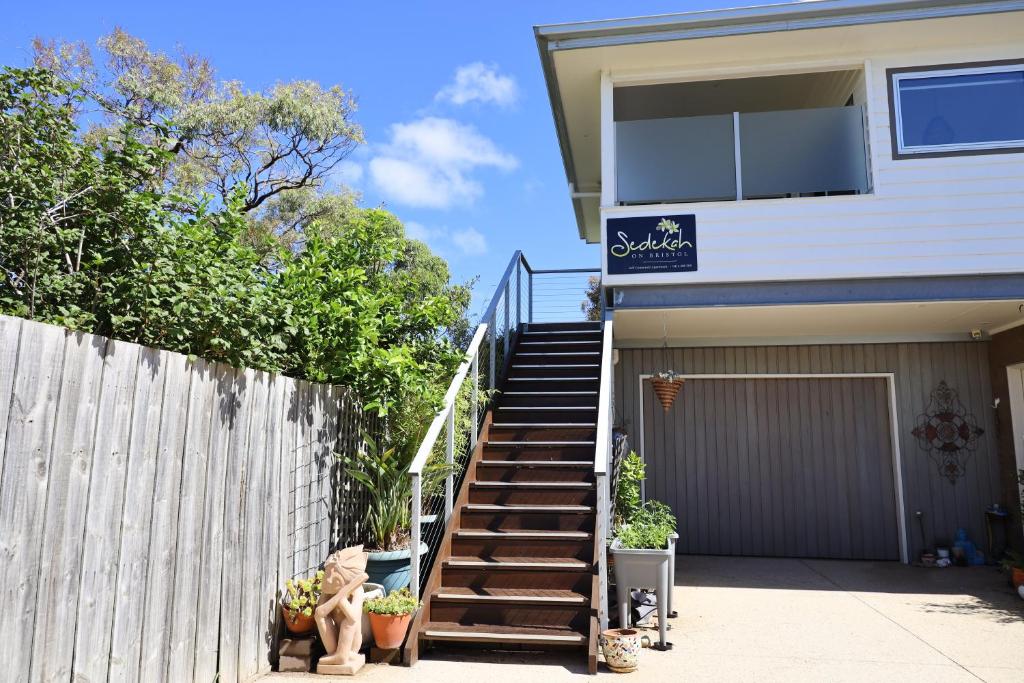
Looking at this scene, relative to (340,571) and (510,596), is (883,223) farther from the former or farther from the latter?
(340,571)

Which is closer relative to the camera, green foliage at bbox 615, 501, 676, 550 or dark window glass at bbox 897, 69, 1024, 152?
green foliage at bbox 615, 501, 676, 550

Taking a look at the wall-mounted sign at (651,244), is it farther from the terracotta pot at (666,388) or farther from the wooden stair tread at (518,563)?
the wooden stair tread at (518,563)

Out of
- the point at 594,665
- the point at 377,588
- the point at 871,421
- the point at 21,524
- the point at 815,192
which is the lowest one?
the point at 594,665

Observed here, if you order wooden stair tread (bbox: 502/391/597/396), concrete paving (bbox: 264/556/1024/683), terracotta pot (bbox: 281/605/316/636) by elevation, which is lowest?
concrete paving (bbox: 264/556/1024/683)

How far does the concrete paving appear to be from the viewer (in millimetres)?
4520

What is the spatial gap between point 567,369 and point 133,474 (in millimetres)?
A: 5325

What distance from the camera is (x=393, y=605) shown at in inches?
183

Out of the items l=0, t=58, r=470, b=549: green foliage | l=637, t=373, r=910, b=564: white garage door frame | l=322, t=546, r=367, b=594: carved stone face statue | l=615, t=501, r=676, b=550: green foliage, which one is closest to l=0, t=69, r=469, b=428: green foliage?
l=0, t=58, r=470, b=549: green foliage

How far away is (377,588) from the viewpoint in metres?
4.87

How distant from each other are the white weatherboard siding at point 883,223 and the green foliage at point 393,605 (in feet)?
12.1

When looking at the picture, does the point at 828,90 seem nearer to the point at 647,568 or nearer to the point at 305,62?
the point at 647,568

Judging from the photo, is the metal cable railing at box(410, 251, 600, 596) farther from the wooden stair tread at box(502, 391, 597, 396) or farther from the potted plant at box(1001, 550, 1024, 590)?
the potted plant at box(1001, 550, 1024, 590)

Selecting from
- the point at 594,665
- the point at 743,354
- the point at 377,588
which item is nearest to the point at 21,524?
the point at 377,588

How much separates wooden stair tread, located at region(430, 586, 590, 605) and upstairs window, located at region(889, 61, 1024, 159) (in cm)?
513
